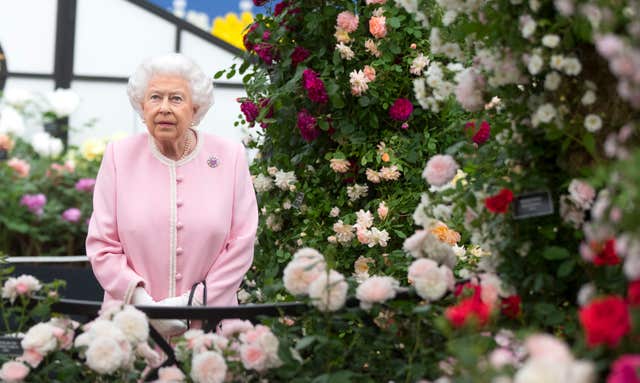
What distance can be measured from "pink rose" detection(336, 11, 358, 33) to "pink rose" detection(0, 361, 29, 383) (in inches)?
61.0

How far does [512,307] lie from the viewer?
5.76 feet

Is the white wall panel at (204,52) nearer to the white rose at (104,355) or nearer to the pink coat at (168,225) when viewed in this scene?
the pink coat at (168,225)

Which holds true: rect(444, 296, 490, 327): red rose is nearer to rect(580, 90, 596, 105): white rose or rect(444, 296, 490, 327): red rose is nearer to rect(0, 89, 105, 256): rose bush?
rect(580, 90, 596, 105): white rose

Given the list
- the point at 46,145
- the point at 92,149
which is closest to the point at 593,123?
the point at 46,145

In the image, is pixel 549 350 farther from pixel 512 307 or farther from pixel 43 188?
pixel 43 188

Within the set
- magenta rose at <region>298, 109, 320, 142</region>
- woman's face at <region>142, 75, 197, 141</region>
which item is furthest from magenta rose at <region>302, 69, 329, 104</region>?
woman's face at <region>142, 75, 197, 141</region>

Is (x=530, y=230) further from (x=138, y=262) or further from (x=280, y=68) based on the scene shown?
(x=280, y=68)

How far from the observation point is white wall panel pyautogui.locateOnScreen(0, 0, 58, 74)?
292 inches

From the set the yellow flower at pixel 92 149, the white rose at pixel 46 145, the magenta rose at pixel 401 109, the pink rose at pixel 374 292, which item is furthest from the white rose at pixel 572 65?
the yellow flower at pixel 92 149

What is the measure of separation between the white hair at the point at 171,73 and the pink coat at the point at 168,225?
5.9 inches

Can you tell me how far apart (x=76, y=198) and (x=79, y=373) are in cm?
451

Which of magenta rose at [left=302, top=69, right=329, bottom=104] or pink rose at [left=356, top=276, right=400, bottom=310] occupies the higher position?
magenta rose at [left=302, top=69, right=329, bottom=104]

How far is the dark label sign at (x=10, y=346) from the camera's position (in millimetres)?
2064

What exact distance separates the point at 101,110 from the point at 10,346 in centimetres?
565
